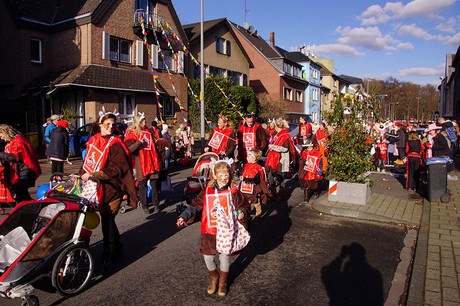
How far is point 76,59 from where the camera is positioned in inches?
864

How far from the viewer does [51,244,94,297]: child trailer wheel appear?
13.3 feet

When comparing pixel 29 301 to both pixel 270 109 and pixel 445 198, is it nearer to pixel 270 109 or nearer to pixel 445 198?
pixel 445 198

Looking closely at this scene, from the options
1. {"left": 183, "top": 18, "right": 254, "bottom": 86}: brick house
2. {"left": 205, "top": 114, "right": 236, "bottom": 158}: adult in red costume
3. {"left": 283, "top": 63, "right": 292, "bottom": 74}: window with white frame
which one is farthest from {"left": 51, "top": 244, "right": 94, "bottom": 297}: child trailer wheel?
{"left": 283, "top": 63, "right": 292, "bottom": 74}: window with white frame

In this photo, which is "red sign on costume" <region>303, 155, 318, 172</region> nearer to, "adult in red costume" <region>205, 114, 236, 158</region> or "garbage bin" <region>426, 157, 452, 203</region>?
"adult in red costume" <region>205, 114, 236, 158</region>

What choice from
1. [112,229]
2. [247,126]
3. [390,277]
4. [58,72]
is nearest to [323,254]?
[390,277]

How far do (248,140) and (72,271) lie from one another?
609 cm

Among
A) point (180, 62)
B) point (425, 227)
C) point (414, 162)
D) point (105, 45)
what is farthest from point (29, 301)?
point (180, 62)

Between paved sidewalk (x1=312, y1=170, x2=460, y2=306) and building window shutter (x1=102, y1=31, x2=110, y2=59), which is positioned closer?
paved sidewalk (x1=312, y1=170, x2=460, y2=306)

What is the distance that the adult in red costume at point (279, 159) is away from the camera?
9117 mm

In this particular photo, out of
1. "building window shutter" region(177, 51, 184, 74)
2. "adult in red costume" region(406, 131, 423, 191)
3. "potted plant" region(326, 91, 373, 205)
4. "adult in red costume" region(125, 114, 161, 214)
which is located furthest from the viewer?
"building window shutter" region(177, 51, 184, 74)

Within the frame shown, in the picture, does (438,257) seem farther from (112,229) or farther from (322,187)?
(322,187)

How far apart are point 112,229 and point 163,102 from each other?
2167cm

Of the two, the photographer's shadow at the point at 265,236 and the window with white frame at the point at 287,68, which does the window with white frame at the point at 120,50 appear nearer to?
the photographer's shadow at the point at 265,236

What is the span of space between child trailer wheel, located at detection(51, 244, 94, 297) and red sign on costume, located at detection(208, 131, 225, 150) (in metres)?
5.02
